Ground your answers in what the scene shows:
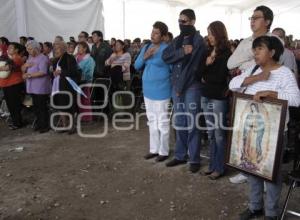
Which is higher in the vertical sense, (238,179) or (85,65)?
(85,65)

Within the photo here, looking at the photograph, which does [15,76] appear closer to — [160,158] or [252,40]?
[160,158]

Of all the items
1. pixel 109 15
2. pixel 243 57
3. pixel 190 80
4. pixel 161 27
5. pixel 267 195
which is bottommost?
pixel 267 195

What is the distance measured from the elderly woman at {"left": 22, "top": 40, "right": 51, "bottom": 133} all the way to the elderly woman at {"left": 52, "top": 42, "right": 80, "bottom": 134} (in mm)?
223

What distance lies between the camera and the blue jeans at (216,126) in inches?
166

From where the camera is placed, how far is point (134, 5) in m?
15.2

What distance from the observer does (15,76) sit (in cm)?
710

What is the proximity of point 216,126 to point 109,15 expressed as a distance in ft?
36.3

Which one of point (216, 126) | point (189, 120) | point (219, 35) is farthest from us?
point (189, 120)

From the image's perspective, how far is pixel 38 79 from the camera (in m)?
6.74

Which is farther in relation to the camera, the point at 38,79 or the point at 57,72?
the point at 38,79

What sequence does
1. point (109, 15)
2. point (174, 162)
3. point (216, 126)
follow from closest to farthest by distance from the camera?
point (216, 126), point (174, 162), point (109, 15)

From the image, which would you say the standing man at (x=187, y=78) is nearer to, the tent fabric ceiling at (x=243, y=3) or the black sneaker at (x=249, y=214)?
the black sneaker at (x=249, y=214)

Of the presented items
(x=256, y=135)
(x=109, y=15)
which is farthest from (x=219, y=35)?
(x=109, y=15)

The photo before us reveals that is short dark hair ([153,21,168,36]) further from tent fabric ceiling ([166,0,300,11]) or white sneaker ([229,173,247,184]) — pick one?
tent fabric ceiling ([166,0,300,11])
